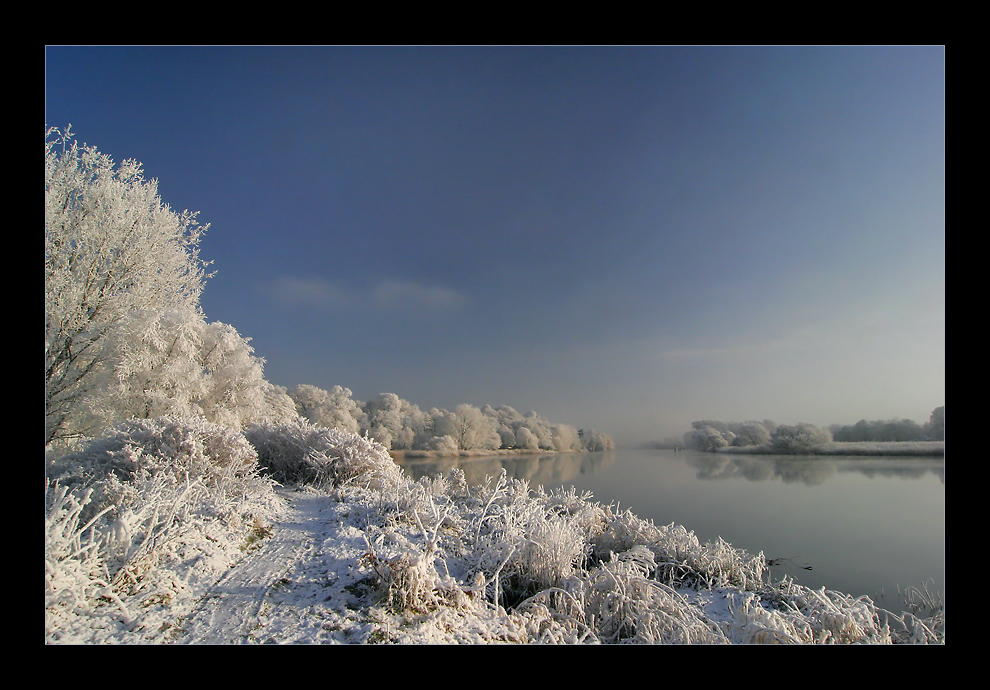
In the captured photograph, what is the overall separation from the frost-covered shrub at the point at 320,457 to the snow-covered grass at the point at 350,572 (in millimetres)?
857

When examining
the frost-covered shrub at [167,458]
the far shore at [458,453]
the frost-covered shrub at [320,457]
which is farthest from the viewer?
the far shore at [458,453]

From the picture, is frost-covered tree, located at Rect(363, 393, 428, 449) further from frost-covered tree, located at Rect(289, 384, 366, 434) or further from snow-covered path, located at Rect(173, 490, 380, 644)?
snow-covered path, located at Rect(173, 490, 380, 644)

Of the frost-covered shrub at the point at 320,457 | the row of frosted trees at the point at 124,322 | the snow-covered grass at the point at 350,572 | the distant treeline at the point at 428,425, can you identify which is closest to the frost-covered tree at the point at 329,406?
the distant treeline at the point at 428,425

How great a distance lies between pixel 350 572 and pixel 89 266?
11.5 m

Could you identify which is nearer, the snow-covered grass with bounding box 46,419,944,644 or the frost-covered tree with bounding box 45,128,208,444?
the snow-covered grass with bounding box 46,419,944,644

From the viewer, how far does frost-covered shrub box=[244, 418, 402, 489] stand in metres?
7.20

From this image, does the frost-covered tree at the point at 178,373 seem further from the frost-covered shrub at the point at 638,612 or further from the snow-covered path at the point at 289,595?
the frost-covered shrub at the point at 638,612

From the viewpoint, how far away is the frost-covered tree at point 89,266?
9773 mm

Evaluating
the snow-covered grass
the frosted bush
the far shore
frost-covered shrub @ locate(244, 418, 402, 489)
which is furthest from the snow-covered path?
the far shore

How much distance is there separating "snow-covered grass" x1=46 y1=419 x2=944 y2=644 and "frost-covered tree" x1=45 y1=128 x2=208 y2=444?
646 cm

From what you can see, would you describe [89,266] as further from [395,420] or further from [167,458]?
[395,420]

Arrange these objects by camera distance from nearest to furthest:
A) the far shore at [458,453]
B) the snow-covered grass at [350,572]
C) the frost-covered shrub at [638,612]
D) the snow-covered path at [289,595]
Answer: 1. the snow-covered path at [289,595]
2. the snow-covered grass at [350,572]
3. the frost-covered shrub at [638,612]
4. the far shore at [458,453]
